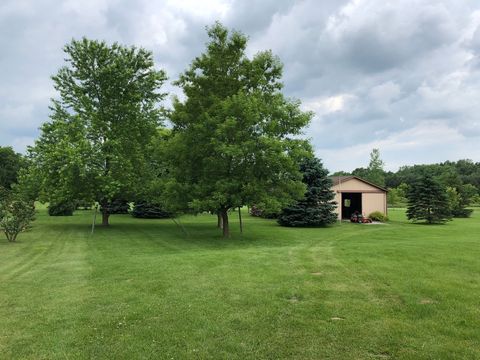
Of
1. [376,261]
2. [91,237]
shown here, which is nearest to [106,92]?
[91,237]

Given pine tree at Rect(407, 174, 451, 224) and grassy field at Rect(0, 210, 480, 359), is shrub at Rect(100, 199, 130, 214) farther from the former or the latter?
grassy field at Rect(0, 210, 480, 359)

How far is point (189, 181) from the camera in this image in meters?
18.9

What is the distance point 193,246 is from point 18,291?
8526mm

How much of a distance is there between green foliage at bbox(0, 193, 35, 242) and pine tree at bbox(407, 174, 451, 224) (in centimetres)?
2750

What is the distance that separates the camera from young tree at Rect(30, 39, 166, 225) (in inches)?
884

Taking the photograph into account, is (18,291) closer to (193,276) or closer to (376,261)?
(193,276)

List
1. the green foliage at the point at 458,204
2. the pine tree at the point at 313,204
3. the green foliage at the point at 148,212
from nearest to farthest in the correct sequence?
the pine tree at the point at 313,204 < the green foliage at the point at 148,212 < the green foliage at the point at 458,204

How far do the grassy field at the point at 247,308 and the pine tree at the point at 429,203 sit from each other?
21892 millimetres

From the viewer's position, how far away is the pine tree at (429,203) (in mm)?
31406

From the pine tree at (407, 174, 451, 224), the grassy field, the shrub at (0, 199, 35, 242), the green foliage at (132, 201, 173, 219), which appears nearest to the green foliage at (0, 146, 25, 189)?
the green foliage at (132, 201, 173, 219)

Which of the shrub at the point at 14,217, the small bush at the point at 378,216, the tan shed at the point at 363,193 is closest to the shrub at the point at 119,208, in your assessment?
the tan shed at the point at 363,193

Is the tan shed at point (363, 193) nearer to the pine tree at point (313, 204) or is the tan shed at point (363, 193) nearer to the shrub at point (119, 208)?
the pine tree at point (313, 204)

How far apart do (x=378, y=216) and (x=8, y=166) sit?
55.5 m

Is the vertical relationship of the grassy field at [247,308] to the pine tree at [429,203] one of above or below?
below
